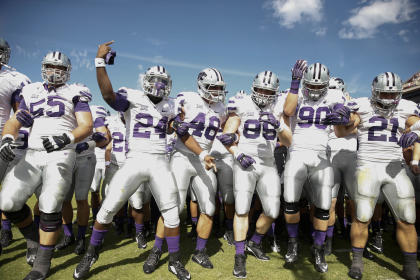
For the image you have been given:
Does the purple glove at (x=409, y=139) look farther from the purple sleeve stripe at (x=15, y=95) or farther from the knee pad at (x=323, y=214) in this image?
the purple sleeve stripe at (x=15, y=95)

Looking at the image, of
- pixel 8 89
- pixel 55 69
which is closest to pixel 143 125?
pixel 55 69

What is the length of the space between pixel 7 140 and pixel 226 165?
3.09 m

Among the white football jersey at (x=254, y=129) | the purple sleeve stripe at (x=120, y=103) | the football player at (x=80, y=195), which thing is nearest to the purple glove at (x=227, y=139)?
the white football jersey at (x=254, y=129)

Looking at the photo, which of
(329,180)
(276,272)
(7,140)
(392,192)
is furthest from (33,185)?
(392,192)

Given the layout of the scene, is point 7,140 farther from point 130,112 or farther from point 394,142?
point 394,142

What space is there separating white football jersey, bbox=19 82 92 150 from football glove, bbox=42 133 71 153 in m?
0.42

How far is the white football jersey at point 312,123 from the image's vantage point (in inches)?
159

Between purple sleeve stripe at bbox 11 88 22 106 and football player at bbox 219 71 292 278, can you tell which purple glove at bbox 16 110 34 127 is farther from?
football player at bbox 219 71 292 278

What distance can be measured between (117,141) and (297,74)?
11.2 feet

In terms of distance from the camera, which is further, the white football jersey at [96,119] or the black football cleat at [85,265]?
the white football jersey at [96,119]

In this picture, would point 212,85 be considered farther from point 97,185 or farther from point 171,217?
point 97,185

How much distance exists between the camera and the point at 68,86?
371 cm

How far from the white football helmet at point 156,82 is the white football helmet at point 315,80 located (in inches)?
80.2

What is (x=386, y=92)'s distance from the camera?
3629mm
